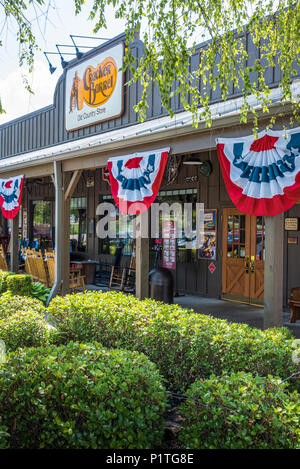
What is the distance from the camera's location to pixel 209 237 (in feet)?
32.9

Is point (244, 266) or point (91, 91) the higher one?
point (91, 91)

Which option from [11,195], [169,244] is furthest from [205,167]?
[11,195]

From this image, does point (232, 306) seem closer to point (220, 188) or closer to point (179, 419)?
point (220, 188)

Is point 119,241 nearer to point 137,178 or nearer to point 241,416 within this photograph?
point 137,178

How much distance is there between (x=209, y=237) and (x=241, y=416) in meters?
7.56

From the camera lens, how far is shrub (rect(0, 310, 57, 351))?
184 inches

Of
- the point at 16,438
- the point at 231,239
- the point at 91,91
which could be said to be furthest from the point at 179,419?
the point at 91,91

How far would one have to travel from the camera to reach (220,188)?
9.63 m

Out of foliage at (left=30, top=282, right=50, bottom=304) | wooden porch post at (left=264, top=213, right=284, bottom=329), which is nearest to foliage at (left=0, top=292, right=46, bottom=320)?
wooden porch post at (left=264, top=213, right=284, bottom=329)

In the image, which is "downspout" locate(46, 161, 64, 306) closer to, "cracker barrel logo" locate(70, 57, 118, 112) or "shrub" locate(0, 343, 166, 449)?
"cracker barrel logo" locate(70, 57, 118, 112)

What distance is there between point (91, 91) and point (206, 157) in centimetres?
406

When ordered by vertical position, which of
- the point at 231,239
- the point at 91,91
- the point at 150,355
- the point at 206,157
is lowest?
the point at 150,355

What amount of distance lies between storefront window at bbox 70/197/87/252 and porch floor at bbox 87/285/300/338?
205 inches

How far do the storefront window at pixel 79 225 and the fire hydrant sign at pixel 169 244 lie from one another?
388 centimetres
